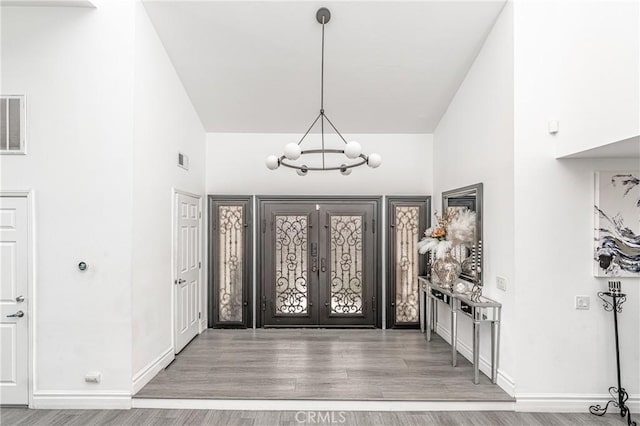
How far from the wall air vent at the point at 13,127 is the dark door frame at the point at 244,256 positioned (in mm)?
2666

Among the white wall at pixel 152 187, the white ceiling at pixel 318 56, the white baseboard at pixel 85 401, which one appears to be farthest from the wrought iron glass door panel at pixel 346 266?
the white baseboard at pixel 85 401

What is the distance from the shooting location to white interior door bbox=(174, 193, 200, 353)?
4.75m

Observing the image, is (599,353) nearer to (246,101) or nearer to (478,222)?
(478,222)

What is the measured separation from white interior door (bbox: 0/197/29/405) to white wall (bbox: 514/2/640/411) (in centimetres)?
444

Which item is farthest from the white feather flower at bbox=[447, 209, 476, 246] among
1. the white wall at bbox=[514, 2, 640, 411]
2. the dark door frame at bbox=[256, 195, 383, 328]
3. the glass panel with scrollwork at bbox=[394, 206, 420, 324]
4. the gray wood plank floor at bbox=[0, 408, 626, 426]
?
the gray wood plank floor at bbox=[0, 408, 626, 426]

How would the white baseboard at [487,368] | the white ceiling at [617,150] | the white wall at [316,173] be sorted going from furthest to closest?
the white wall at [316,173] < the white baseboard at [487,368] < the white ceiling at [617,150]

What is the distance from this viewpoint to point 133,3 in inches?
143

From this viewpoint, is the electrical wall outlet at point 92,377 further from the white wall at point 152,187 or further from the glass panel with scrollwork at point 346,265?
the glass panel with scrollwork at point 346,265

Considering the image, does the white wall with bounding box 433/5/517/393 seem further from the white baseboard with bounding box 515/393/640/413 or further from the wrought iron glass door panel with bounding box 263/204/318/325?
the wrought iron glass door panel with bounding box 263/204/318/325

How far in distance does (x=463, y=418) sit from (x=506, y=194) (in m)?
2.04

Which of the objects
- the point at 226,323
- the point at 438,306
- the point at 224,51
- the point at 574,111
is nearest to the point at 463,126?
the point at 574,111

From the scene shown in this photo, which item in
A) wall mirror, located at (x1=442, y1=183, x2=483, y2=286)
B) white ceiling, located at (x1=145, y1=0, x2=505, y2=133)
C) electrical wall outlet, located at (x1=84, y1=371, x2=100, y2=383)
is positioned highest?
white ceiling, located at (x1=145, y1=0, x2=505, y2=133)

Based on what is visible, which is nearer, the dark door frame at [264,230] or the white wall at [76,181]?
the white wall at [76,181]

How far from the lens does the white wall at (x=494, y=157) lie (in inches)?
144
